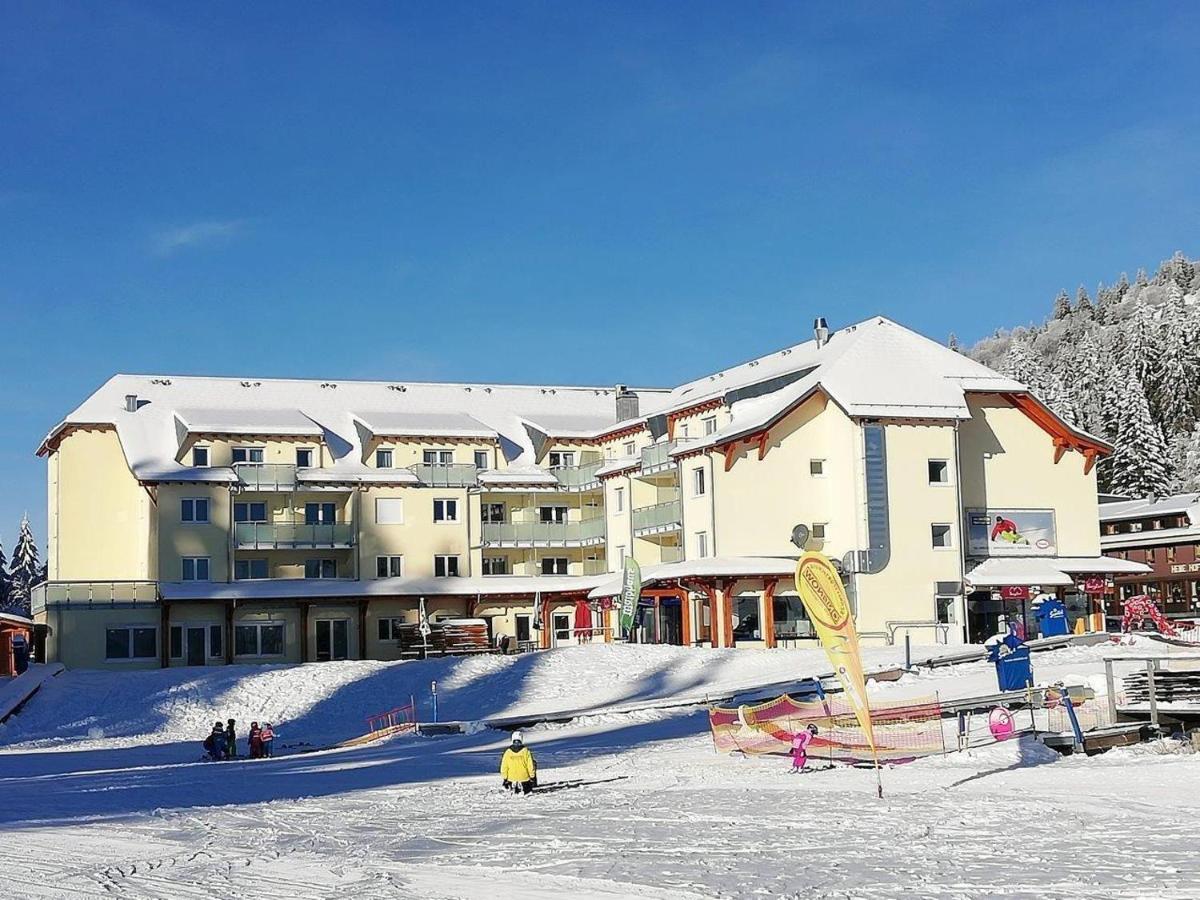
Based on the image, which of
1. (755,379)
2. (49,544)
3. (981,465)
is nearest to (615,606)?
(755,379)

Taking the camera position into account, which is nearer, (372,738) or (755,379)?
(372,738)

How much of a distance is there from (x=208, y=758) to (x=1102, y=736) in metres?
20.8

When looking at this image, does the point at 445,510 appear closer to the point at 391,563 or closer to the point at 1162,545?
the point at 391,563

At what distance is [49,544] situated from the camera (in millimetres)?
61375

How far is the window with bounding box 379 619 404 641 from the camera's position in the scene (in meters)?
60.2

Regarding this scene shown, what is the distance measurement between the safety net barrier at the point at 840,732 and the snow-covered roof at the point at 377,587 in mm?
28561

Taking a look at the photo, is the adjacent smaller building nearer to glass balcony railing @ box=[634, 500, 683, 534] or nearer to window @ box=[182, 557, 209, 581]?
glass balcony railing @ box=[634, 500, 683, 534]

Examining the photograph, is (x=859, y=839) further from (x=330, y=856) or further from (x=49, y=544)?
(x=49, y=544)

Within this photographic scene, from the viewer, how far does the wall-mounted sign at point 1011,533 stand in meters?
53.8

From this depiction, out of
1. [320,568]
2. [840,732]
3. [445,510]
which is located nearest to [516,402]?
[445,510]

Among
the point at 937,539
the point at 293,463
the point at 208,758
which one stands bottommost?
the point at 208,758

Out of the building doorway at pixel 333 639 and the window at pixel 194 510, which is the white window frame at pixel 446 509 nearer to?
the building doorway at pixel 333 639

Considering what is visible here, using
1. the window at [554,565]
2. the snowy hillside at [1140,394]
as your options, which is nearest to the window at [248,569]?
the window at [554,565]

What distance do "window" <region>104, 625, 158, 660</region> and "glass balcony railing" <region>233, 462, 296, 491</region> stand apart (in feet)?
22.2
